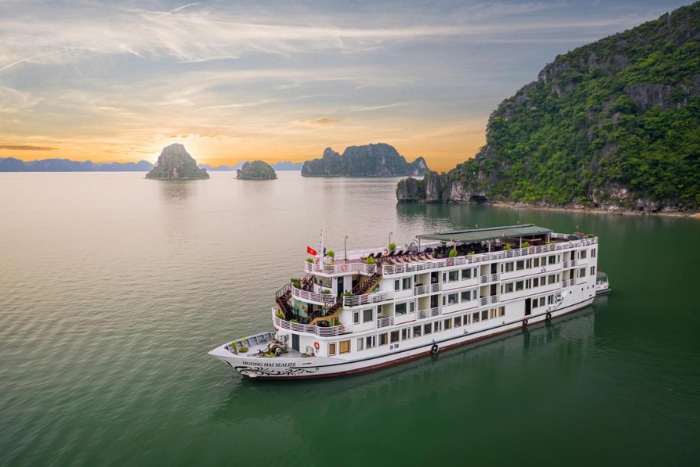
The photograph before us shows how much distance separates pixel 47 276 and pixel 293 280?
145 ft

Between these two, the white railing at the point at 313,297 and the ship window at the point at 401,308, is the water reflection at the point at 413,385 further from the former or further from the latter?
the white railing at the point at 313,297

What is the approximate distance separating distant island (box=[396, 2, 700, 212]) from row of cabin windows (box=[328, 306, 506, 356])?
11371cm

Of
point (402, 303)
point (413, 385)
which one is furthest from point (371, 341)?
point (413, 385)

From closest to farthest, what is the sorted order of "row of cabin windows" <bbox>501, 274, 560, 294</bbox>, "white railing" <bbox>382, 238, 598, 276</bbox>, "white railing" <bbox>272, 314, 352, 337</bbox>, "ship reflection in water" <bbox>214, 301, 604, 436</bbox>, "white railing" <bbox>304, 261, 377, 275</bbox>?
"ship reflection in water" <bbox>214, 301, 604, 436</bbox> < "white railing" <bbox>272, 314, 352, 337</bbox> < "white railing" <bbox>304, 261, 377, 275</bbox> < "white railing" <bbox>382, 238, 598, 276</bbox> < "row of cabin windows" <bbox>501, 274, 560, 294</bbox>

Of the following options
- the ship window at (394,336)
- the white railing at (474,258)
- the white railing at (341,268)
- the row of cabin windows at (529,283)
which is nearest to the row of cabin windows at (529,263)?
the white railing at (474,258)

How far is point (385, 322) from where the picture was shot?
1300 inches

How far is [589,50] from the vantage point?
19150 centimetres

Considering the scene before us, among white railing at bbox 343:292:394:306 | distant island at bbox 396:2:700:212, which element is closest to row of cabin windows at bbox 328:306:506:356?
white railing at bbox 343:292:394:306

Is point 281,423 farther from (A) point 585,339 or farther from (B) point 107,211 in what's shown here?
(B) point 107,211

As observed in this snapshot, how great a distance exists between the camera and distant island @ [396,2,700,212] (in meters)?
132

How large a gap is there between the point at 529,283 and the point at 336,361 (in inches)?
803

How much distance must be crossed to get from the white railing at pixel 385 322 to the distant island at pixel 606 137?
405 feet

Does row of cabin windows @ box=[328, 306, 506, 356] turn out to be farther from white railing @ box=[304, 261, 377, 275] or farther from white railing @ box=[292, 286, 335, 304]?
white railing @ box=[304, 261, 377, 275]

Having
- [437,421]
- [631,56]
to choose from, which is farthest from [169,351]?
[631,56]
